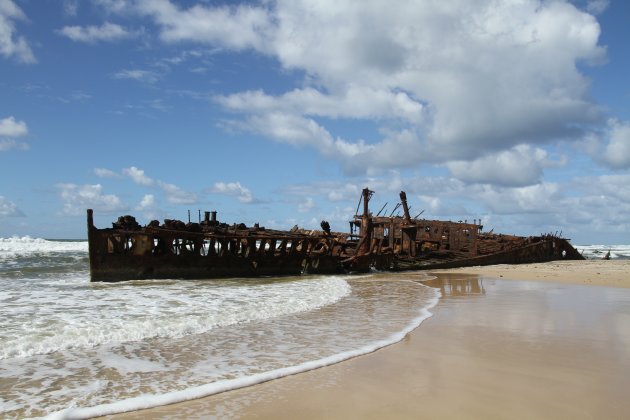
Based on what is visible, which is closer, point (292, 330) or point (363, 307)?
point (292, 330)

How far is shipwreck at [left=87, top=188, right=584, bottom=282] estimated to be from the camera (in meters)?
16.6

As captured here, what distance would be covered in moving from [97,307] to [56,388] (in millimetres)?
5454

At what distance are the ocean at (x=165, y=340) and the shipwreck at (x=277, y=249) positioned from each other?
3864 mm

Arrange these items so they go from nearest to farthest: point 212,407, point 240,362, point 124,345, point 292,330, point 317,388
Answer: point 212,407, point 317,388, point 240,362, point 124,345, point 292,330

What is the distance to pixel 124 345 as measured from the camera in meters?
6.70

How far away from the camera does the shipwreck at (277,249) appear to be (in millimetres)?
16562

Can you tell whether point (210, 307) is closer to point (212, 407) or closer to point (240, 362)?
point (240, 362)

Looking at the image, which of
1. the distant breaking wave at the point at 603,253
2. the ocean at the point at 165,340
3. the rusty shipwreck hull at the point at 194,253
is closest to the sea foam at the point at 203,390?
the ocean at the point at 165,340

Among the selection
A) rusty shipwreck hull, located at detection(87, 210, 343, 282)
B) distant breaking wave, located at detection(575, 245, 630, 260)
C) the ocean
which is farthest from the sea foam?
distant breaking wave, located at detection(575, 245, 630, 260)

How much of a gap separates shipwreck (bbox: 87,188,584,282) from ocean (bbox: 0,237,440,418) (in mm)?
3864

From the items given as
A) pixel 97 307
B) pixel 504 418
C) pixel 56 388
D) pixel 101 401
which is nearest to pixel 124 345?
pixel 56 388

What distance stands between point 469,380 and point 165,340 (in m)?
4.31

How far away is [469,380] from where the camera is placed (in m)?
4.91

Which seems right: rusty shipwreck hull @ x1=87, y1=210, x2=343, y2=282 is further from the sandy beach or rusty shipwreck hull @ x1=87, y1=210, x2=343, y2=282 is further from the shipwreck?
the sandy beach
